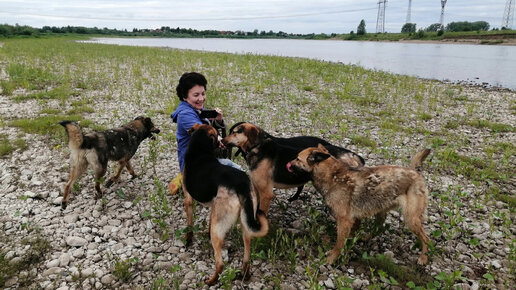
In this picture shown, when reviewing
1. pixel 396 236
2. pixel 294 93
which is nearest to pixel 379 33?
pixel 294 93

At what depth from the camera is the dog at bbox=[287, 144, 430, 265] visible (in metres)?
4.12

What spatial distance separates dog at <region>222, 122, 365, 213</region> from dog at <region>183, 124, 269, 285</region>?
775mm

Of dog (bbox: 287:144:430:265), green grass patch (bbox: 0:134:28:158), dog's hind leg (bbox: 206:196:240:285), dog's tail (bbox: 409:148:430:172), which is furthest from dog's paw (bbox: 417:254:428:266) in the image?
green grass patch (bbox: 0:134:28:158)

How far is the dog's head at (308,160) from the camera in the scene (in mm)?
4617

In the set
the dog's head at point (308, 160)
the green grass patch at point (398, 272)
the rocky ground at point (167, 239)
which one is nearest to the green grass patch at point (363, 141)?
the rocky ground at point (167, 239)

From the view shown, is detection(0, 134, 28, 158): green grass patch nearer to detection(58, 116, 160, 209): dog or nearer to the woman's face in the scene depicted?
detection(58, 116, 160, 209): dog

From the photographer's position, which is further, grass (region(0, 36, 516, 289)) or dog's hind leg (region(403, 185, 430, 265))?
grass (region(0, 36, 516, 289))

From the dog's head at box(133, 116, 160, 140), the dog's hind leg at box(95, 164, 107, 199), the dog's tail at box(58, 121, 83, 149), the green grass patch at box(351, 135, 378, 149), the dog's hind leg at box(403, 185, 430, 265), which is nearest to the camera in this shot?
the dog's hind leg at box(403, 185, 430, 265)

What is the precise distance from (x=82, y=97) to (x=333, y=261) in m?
13.7

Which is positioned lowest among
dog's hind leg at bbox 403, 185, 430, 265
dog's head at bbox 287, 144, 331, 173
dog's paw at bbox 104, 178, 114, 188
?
dog's paw at bbox 104, 178, 114, 188

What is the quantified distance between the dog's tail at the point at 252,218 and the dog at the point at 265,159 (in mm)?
1368

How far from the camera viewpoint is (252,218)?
3.74 meters

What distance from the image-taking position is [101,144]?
5949 mm

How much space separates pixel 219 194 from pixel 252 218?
0.57 m
